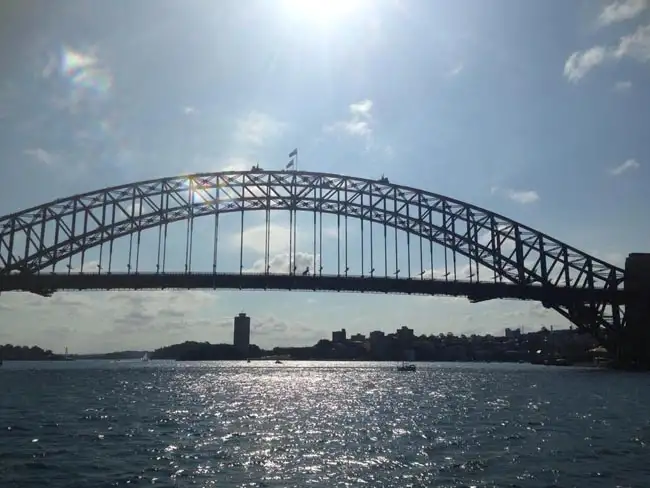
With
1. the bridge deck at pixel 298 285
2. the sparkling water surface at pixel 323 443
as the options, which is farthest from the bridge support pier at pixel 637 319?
the sparkling water surface at pixel 323 443

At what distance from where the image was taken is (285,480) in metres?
15.9

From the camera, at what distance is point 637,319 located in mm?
79750

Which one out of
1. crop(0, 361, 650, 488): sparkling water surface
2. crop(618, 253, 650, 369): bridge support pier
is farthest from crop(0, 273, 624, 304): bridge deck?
crop(0, 361, 650, 488): sparkling water surface

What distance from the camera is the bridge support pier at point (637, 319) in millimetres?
78750

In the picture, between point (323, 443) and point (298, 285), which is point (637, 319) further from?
point (323, 443)

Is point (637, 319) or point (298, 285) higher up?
point (298, 285)

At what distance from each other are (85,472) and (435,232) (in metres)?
67.1

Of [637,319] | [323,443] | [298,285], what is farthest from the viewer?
[637,319]

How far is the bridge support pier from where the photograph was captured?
258ft

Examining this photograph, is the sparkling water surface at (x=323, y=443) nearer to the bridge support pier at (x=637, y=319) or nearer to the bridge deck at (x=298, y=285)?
the bridge deck at (x=298, y=285)

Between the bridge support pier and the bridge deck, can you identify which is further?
the bridge support pier

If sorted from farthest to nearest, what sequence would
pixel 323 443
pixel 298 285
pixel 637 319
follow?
pixel 637 319 < pixel 298 285 < pixel 323 443

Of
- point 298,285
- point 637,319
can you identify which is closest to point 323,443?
point 298,285

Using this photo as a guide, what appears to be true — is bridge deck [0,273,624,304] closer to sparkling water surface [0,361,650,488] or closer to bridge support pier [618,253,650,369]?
bridge support pier [618,253,650,369]
